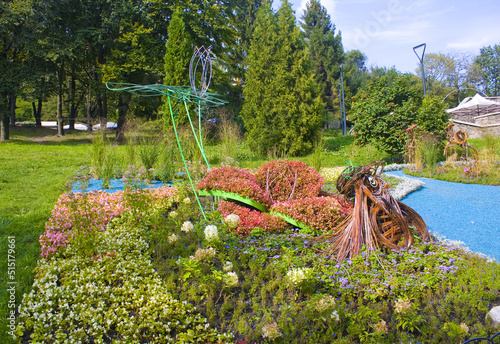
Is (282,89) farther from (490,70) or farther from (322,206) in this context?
(490,70)

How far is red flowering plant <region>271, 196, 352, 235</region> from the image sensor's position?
3.73 m

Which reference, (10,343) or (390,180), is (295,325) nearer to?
(10,343)

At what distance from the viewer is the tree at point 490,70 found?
127 feet

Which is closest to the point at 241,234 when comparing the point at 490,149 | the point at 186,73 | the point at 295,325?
the point at 295,325

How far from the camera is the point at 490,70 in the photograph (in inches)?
1550

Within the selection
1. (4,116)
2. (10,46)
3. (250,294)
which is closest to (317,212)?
(250,294)

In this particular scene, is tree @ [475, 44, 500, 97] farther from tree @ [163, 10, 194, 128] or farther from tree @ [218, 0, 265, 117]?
tree @ [163, 10, 194, 128]

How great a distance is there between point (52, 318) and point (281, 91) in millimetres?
9454

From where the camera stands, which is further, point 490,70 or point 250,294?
point 490,70

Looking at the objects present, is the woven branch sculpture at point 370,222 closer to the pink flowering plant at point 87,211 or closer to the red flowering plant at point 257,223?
the red flowering plant at point 257,223

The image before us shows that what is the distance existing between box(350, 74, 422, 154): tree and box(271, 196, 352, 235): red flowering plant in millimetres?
6156

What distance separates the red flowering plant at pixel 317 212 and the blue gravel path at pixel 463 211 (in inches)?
51.7

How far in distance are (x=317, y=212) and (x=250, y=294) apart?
1.47m

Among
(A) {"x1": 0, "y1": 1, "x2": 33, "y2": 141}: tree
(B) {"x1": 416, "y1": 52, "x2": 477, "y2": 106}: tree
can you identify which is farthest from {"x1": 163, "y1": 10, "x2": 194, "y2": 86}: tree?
(B) {"x1": 416, "y1": 52, "x2": 477, "y2": 106}: tree
